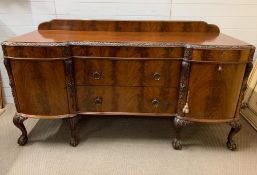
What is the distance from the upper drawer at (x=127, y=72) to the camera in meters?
1.48

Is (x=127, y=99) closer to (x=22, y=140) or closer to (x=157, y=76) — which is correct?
(x=157, y=76)

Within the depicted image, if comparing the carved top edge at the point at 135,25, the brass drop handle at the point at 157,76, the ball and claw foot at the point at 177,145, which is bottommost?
the ball and claw foot at the point at 177,145

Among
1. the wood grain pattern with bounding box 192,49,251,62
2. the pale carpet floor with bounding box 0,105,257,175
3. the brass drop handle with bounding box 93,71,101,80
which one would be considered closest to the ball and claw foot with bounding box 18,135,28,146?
the pale carpet floor with bounding box 0,105,257,175

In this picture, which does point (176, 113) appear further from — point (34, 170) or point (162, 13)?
point (34, 170)

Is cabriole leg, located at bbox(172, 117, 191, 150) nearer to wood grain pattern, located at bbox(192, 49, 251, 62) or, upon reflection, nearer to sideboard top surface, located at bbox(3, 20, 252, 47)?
wood grain pattern, located at bbox(192, 49, 251, 62)

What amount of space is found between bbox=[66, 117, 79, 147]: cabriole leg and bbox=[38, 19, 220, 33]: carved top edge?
759mm

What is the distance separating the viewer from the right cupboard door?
4.74ft

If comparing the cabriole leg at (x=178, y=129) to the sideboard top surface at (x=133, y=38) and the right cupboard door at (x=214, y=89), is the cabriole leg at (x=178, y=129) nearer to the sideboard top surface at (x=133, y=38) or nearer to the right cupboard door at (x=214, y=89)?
the right cupboard door at (x=214, y=89)

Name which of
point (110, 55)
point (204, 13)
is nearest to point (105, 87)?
point (110, 55)

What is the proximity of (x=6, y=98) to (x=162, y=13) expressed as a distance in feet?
5.72

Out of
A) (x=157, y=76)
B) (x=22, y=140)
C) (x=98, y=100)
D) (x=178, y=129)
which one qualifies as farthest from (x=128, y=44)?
(x=22, y=140)

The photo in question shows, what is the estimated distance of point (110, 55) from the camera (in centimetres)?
146

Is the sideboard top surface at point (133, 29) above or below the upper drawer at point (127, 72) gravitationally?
above

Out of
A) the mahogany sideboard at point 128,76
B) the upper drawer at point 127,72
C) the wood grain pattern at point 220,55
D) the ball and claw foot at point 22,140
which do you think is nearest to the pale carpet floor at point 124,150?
the ball and claw foot at point 22,140
